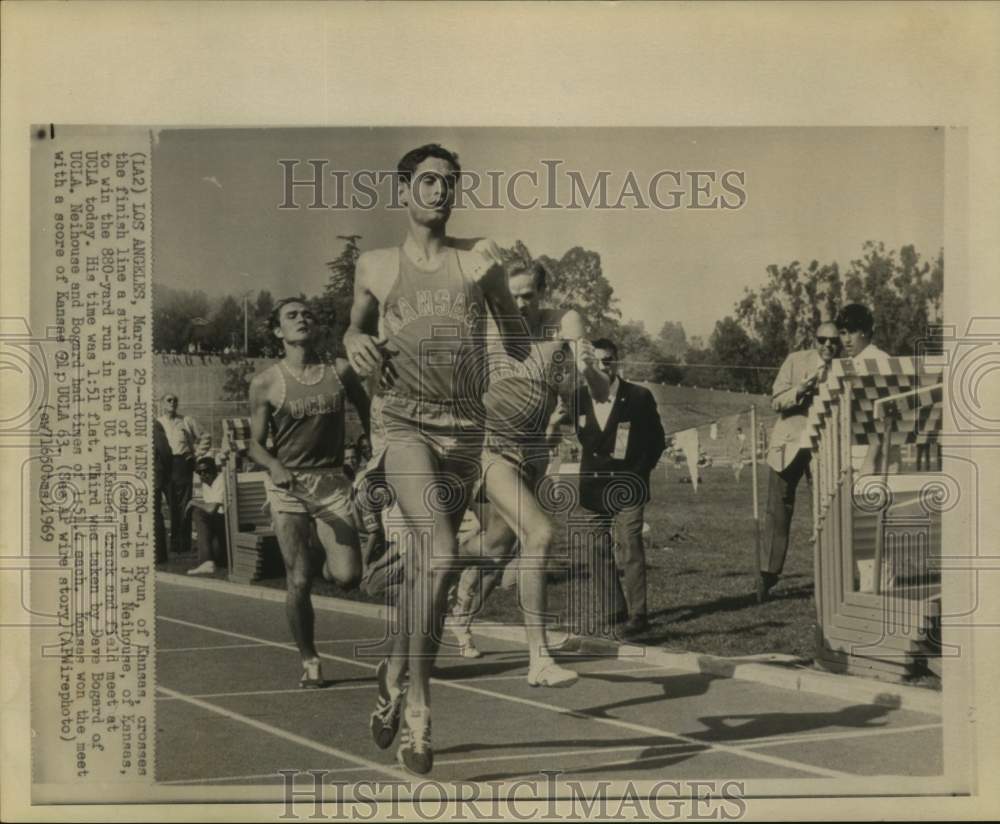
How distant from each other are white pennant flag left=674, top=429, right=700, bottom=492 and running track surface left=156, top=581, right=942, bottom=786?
88 cm

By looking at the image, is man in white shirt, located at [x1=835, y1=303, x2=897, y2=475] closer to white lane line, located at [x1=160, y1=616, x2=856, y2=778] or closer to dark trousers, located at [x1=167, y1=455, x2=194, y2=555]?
white lane line, located at [x1=160, y1=616, x2=856, y2=778]

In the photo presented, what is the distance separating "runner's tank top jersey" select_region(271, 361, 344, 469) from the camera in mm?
8648

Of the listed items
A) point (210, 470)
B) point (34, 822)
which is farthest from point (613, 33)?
point (34, 822)

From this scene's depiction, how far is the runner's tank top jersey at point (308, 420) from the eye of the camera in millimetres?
8648

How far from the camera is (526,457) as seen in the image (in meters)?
8.64

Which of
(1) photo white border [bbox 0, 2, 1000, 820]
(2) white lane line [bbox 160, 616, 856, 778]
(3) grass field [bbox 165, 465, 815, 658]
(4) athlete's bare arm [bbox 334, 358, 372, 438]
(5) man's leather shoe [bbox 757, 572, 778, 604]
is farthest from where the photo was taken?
(5) man's leather shoe [bbox 757, 572, 778, 604]

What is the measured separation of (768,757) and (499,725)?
1206 millimetres

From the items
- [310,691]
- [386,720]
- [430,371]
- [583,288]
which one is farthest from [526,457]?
[310,691]

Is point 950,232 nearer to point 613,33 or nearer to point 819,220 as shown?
point 819,220

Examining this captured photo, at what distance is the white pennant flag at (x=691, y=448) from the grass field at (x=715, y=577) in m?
0.04

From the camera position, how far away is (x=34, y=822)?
8555 mm

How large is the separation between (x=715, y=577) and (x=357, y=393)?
1.85 metres

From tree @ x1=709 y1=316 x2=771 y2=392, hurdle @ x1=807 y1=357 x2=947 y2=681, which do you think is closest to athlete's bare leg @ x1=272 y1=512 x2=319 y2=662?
tree @ x1=709 y1=316 x2=771 y2=392

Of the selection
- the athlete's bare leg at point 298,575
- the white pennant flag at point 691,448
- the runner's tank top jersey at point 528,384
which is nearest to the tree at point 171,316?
the athlete's bare leg at point 298,575
